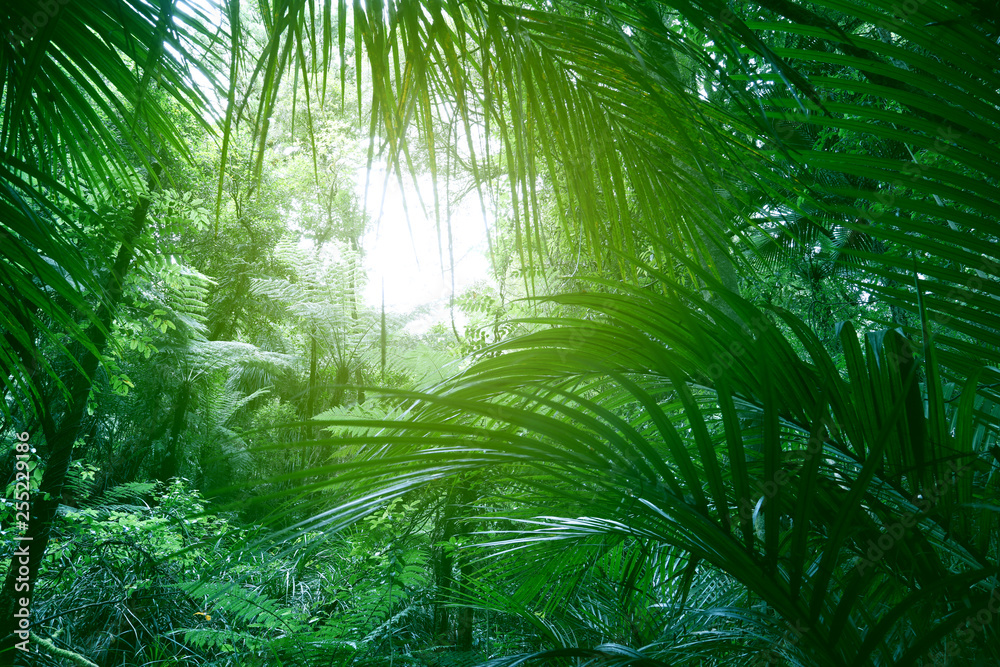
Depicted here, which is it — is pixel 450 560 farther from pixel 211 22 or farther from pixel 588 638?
pixel 211 22

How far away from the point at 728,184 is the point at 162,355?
14.9 ft
